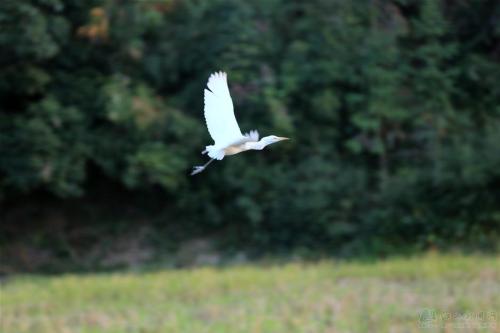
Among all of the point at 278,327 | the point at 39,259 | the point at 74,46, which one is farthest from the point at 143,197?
the point at 278,327

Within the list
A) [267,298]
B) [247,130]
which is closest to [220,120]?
[267,298]

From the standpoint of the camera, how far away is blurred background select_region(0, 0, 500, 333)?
10430 mm

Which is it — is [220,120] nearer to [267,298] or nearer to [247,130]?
[267,298]

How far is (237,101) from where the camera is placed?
1109 cm

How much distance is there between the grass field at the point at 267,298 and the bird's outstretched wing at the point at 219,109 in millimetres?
2435

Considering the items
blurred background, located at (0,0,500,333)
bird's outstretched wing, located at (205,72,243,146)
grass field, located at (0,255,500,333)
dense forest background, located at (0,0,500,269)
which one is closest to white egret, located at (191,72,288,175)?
bird's outstretched wing, located at (205,72,243,146)

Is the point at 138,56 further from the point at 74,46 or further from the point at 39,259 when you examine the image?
the point at 39,259

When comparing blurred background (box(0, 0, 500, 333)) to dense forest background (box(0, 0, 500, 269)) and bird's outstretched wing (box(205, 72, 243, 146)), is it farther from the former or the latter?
bird's outstretched wing (box(205, 72, 243, 146))

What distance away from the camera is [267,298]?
8117 mm

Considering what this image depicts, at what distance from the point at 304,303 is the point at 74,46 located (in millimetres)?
5256

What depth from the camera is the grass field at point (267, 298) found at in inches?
278

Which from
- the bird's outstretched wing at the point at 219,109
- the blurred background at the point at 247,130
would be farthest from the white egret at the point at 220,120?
the blurred background at the point at 247,130

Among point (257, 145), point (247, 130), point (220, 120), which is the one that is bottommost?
point (257, 145)

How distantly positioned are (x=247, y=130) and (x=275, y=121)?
41 cm
